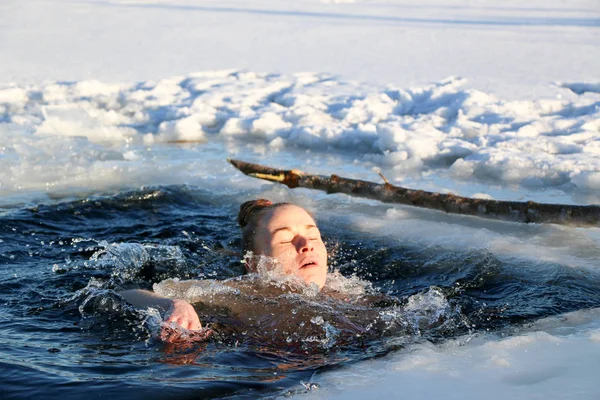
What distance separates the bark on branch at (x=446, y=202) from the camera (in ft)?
15.8

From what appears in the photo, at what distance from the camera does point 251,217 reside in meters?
4.68

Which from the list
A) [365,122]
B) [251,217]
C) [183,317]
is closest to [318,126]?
[365,122]

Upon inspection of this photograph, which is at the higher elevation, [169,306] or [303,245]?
[303,245]

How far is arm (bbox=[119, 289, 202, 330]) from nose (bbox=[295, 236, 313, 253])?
847mm

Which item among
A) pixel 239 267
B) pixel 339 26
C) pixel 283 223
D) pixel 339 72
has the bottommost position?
pixel 239 267

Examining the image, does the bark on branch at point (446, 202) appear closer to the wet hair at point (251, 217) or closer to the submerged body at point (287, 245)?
the wet hair at point (251, 217)

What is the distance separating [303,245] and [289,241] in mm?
105

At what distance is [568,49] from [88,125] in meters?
7.08

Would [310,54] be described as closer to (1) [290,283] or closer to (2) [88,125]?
(2) [88,125]

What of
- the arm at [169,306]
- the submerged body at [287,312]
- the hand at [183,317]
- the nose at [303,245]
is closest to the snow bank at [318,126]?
the nose at [303,245]

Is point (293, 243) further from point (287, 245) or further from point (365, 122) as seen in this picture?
point (365, 122)

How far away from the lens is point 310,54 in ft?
39.7

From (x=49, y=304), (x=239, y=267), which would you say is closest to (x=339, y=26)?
(x=239, y=267)

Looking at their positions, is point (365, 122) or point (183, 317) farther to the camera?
point (365, 122)
